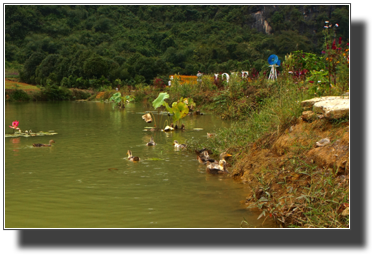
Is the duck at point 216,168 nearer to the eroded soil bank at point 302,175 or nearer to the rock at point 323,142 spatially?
the eroded soil bank at point 302,175

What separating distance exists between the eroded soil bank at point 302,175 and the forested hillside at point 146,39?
29116mm

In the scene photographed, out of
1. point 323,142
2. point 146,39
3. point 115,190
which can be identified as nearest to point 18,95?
point 115,190

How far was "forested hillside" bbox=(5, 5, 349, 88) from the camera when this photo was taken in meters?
42.0

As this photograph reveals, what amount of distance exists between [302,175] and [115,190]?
220 cm

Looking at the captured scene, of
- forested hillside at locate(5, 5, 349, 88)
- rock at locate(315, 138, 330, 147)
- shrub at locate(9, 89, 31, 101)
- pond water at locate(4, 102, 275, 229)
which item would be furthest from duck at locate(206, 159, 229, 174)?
forested hillside at locate(5, 5, 349, 88)

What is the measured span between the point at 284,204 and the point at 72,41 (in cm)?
5842

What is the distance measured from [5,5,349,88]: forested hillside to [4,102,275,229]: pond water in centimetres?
2829

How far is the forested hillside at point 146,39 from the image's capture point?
42.0 meters

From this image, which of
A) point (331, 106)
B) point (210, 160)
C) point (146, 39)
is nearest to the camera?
point (331, 106)

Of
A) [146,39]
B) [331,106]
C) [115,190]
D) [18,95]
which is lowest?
[115,190]

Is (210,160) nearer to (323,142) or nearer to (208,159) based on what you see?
(208,159)

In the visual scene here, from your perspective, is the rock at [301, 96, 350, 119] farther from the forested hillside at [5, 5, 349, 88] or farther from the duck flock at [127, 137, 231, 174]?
the forested hillside at [5, 5, 349, 88]

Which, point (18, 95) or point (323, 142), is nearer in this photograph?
point (323, 142)

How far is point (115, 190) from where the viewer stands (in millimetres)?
4789
